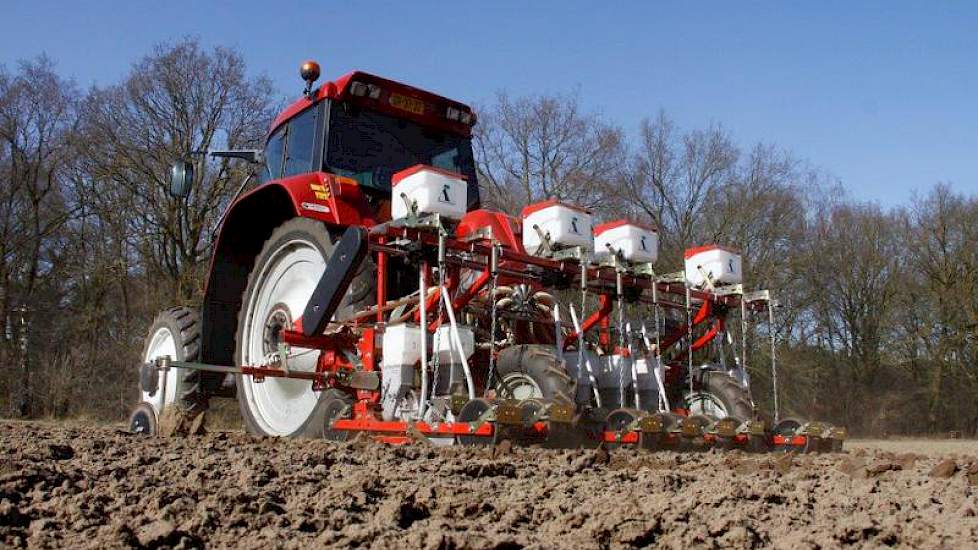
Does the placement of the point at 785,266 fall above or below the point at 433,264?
above

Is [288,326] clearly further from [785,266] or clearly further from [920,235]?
[920,235]

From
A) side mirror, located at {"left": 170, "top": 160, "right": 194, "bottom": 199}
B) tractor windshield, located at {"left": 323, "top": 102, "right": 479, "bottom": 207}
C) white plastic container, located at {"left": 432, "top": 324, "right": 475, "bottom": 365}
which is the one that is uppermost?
tractor windshield, located at {"left": 323, "top": 102, "right": 479, "bottom": 207}

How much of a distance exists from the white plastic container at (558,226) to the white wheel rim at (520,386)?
1.00m

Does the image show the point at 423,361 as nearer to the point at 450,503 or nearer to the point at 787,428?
the point at 450,503

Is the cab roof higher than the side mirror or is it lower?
higher

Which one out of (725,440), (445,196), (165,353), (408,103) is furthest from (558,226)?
(165,353)

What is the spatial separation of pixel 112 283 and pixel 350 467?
19.4m

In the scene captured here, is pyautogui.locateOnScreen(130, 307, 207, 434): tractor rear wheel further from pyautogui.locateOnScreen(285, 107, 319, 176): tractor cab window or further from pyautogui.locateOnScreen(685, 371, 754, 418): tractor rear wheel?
pyautogui.locateOnScreen(685, 371, 754, 418): tractor rear wheel

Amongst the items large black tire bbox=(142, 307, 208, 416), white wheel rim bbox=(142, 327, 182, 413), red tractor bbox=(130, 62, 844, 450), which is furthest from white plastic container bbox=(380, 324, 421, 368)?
white wheel rim bbox=(142, 327, 182, 413)

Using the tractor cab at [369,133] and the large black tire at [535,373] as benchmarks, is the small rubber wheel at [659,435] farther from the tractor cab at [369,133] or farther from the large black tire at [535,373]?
the tractor cab at [369,133]

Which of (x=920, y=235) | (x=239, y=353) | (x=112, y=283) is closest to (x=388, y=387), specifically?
(x=239, y=353)

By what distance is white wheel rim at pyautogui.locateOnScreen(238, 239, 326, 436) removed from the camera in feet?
22.8

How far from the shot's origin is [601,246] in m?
6.77

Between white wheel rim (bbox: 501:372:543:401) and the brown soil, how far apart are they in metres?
1.63
